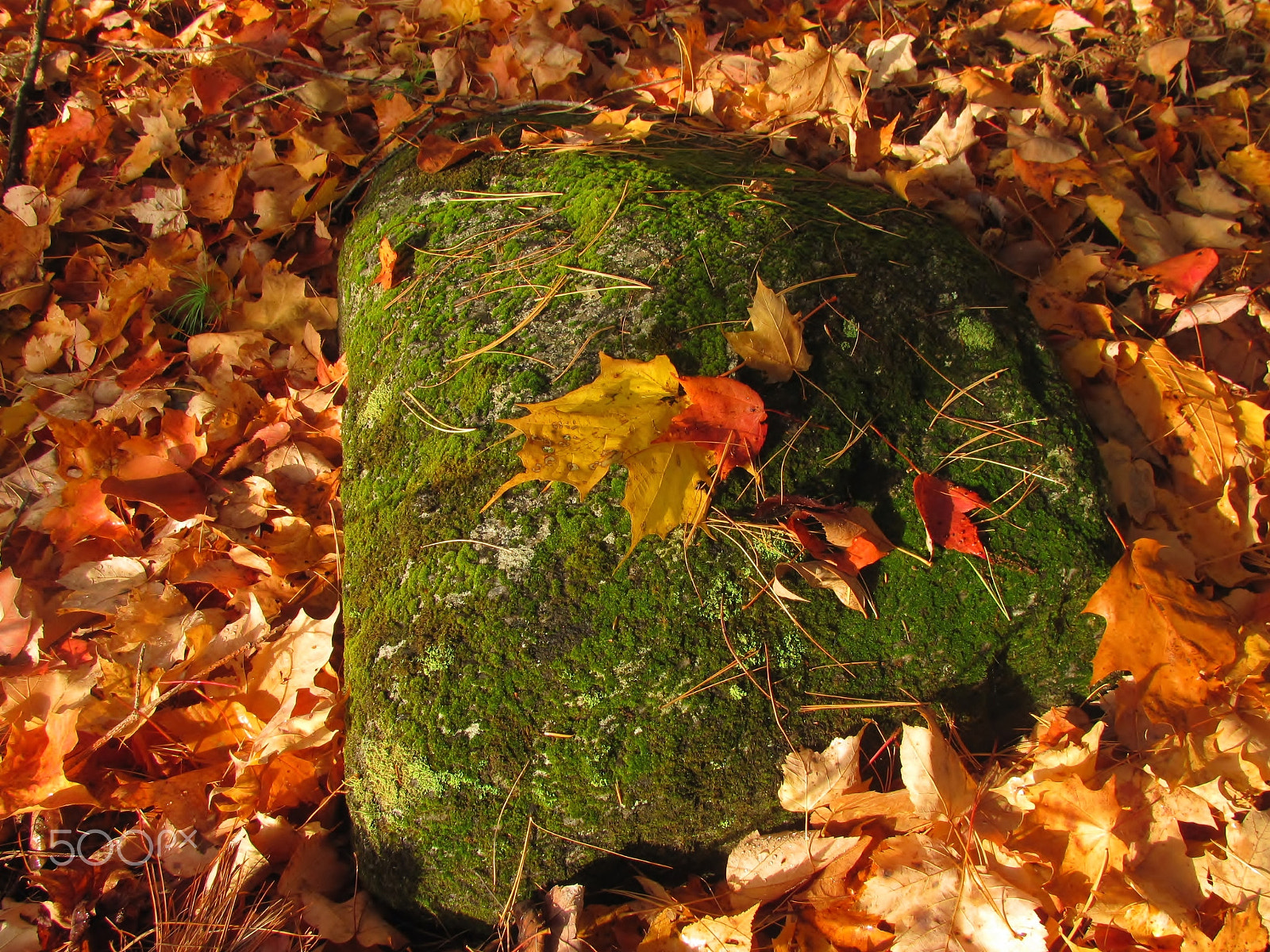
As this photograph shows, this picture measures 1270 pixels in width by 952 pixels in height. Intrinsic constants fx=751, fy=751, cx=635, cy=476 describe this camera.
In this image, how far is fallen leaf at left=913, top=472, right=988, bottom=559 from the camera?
1.55 metres

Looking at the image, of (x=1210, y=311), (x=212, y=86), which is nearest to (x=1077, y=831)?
(x=1210, y=311)

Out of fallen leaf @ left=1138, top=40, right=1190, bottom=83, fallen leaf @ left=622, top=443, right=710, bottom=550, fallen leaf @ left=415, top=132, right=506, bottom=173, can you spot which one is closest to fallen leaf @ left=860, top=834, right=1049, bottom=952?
fallen leaf @ left=622, top=443, right=710, bottom=550

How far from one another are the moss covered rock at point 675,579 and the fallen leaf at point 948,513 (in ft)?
0.09

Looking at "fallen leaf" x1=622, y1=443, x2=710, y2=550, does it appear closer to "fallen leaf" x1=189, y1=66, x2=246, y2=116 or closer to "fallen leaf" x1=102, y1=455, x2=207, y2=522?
"fallen leaf" x1=102, y1=455, x2=207, y2=522

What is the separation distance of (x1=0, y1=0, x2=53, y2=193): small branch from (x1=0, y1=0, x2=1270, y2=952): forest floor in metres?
0.03

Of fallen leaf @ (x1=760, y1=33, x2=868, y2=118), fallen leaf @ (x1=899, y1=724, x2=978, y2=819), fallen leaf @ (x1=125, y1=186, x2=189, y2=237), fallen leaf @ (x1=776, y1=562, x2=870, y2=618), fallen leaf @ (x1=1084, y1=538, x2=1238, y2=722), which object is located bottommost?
fallen leaf @ (x1=899, y1=724, x2=978, y2=819)

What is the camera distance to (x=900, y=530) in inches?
61.6

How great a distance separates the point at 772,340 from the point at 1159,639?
0.99m

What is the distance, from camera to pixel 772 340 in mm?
1570

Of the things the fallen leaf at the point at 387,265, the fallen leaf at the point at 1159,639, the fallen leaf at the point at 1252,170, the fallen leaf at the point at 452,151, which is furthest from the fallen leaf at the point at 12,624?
the fallen leaf at the point at 1252,170

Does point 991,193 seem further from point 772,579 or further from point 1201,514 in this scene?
point 772,579

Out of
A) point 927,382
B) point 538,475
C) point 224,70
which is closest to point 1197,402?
point 927,382

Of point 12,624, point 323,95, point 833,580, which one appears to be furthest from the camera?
point 323,95

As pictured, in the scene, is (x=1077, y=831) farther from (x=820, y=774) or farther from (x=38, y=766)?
(x=38, y=766)
